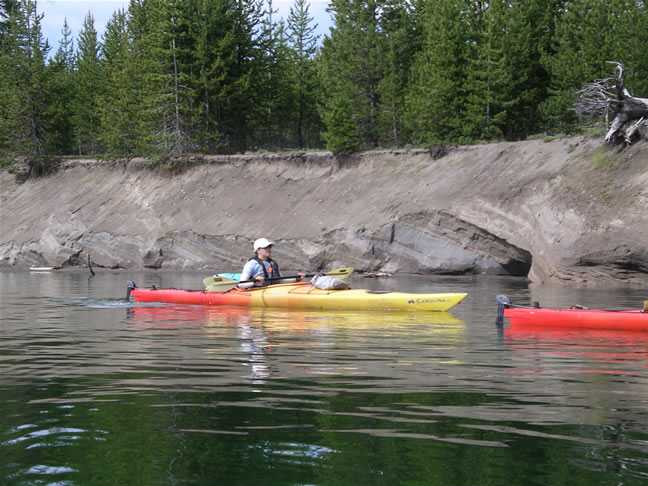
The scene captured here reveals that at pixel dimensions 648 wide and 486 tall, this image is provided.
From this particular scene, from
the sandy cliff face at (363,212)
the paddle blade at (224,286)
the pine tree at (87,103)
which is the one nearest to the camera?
the paddle blade at (224,286)

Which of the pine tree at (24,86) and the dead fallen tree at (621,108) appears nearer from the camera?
the dead fallen tree at (621,108)

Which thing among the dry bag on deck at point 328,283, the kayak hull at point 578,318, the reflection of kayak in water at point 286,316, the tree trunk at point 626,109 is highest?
the tree trunk at point 626,109

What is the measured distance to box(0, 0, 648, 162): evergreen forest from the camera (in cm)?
3219

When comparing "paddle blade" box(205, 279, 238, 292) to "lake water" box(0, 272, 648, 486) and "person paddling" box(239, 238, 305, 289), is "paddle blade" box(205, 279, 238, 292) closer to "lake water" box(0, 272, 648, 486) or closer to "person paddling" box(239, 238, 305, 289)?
"person paddling" box(239, 238, 305, 289)

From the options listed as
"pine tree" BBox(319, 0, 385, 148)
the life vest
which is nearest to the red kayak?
the life vest

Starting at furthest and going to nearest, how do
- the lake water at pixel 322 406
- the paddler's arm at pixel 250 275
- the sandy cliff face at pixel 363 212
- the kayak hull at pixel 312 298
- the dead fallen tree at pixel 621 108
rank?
the dead fallen tree at pixel 621 108
the sandy cliff face at pixel 363 212
the paddler's arm at pixel 250 275
the kayak hull at pixel 312 298
the lake water at pixel 322 406

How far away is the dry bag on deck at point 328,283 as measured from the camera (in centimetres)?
1622

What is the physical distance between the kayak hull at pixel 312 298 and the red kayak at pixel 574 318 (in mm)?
1911

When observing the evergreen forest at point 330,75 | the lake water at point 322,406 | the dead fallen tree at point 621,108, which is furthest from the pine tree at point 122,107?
the lake water at point 322,406

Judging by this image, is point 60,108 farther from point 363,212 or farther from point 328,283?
point 328,283

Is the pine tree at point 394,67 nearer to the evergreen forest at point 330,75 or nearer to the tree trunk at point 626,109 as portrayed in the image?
the evergreen forest at point 330,75

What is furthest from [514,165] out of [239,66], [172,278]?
[239,66]

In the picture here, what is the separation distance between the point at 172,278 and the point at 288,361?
67.6ft

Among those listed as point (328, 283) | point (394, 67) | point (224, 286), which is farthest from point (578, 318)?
point (394, 67)
